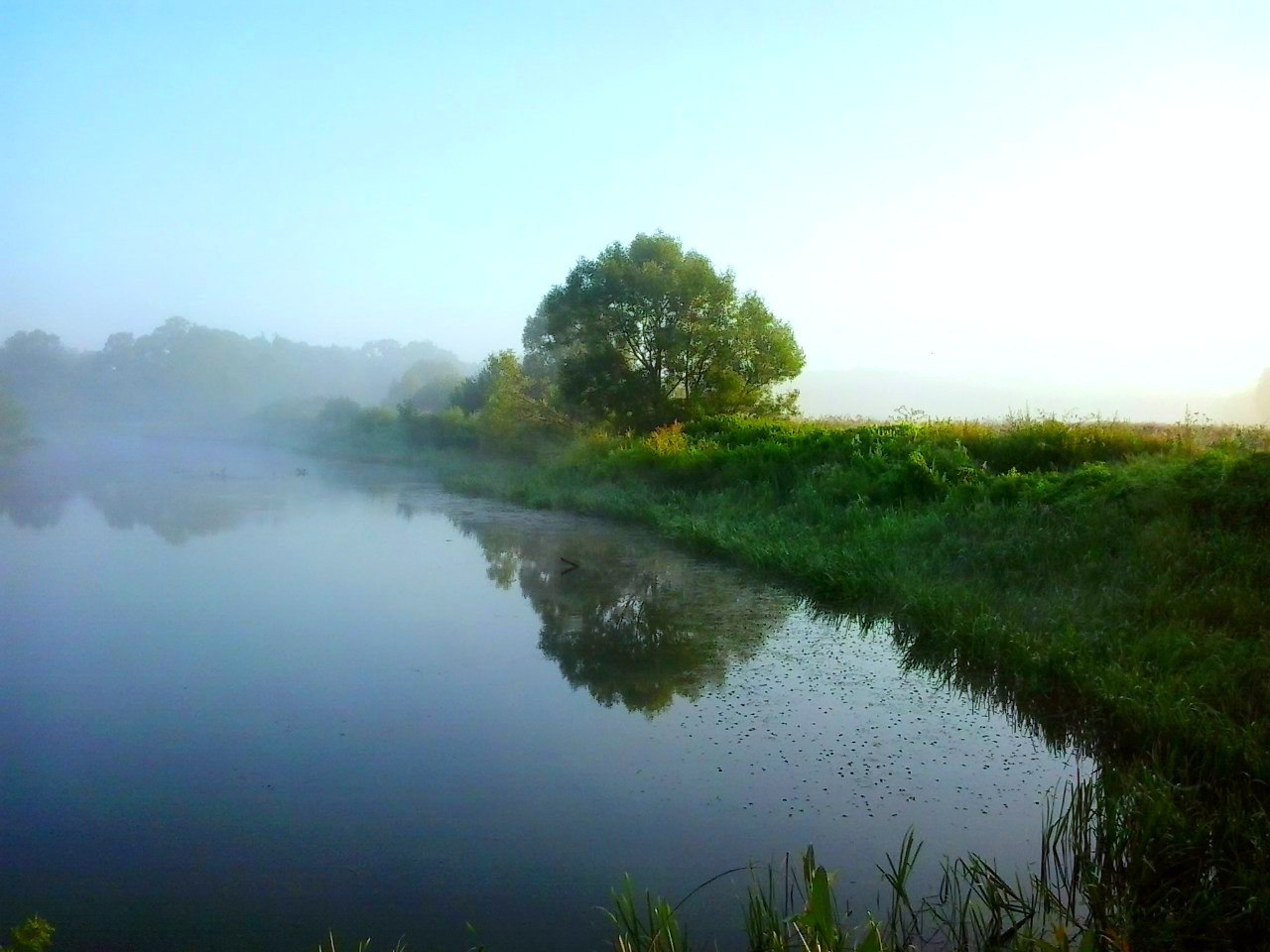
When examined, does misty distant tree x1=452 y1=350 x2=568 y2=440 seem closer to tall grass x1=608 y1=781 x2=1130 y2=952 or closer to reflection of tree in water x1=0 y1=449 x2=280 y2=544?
reflection of tree in water x1=0 y1=449 x2=280 y2=544

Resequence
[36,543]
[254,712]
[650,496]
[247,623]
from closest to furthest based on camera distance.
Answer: [254,712] < [247,623] < [36,543] < [650,496]

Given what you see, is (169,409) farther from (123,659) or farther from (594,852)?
(594,852)

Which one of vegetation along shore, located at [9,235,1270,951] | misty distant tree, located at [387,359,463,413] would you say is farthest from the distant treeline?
vegetation along shore, located at [9,235,1270,951]

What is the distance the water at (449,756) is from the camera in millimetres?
3756

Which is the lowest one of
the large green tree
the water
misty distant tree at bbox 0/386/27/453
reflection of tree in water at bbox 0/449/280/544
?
the water

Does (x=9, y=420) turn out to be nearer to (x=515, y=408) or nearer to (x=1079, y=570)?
(x=515, y=408)

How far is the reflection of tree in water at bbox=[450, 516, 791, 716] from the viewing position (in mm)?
6820

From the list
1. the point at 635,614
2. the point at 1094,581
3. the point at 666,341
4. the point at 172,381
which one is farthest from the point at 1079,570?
the point at 172,381

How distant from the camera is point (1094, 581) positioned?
288 inches

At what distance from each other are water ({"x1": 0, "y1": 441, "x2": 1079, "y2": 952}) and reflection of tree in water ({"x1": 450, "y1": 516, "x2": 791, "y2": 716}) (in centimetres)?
5

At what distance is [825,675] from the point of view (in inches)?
262

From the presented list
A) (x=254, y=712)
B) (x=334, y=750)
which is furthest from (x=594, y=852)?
(x=254, y=712)

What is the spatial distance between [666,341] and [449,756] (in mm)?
17229

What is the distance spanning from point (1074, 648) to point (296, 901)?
507 centimetres
